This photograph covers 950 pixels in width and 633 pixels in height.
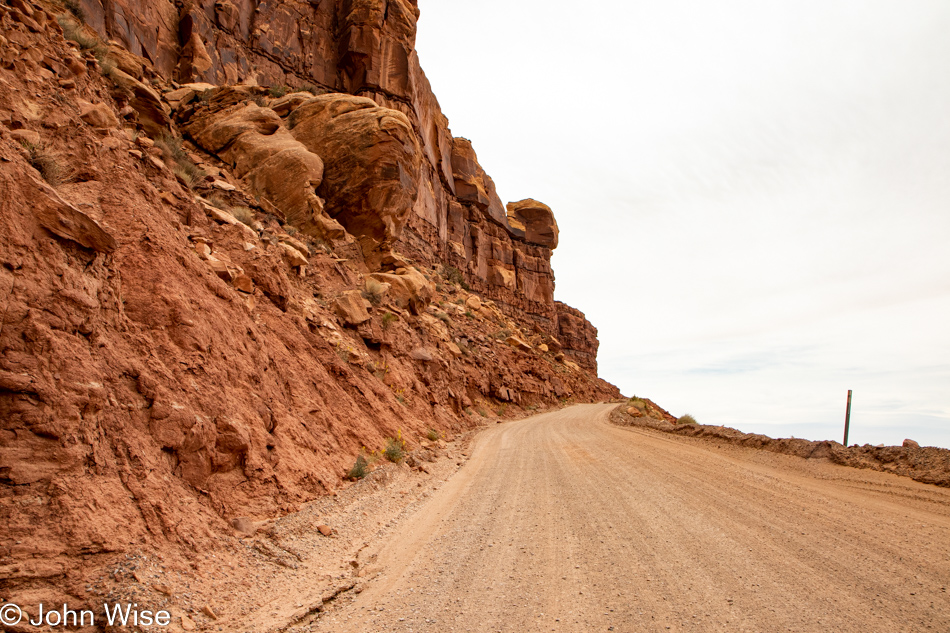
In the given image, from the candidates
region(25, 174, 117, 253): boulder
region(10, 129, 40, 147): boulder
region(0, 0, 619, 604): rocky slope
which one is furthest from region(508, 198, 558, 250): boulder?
region(25, 174, 117, 253): boulder

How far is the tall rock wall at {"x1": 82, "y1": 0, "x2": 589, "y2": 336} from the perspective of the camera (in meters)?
24.5

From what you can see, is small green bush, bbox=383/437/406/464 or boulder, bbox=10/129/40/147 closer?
boulder, bbox=10/129/40/147

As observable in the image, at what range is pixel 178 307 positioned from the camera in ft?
22.0

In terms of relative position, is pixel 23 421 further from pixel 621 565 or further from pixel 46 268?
pixel 621 565

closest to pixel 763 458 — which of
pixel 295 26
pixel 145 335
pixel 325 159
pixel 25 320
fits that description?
pixel 145 335

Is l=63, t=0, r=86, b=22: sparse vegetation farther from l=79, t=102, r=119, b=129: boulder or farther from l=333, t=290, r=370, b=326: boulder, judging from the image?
l=333, t=290, r=370, b=326: boulder

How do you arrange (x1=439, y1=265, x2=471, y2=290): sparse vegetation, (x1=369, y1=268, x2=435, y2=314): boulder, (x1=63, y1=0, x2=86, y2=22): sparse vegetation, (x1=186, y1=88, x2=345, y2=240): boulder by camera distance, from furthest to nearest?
(x1=439, y1=265, x2=471, y2=290): sparse vegetation
(x1=369, y1=268, x2=435, y2=314): boulder
(x1=186, y1=88, x2=345, y2=240): boulder
(x1=63, y1=0, x2=86, y2=22): sparse vegetation

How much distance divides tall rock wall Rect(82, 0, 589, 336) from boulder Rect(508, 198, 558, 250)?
12.1 m

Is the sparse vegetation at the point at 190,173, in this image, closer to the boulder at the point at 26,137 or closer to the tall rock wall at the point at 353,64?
the boulder at the point at 26,137

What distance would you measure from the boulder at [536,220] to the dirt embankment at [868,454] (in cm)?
6282

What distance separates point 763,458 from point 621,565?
8368 mm

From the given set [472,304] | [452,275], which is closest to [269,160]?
[472,304]

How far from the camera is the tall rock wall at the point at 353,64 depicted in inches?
966

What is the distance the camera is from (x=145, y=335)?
6.09 m
